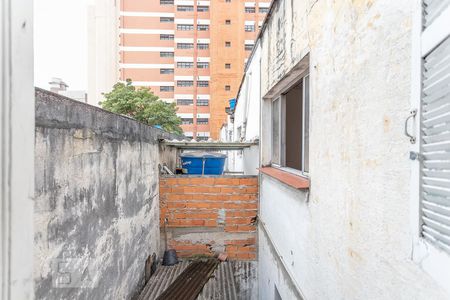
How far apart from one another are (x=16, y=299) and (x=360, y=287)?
5.00 feet

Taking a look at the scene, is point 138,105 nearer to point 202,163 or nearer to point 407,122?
point 202,163

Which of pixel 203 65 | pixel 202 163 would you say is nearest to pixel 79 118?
pixel 202 163

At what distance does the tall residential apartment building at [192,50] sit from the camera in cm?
3250

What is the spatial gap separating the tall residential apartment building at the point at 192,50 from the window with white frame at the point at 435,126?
31.2 metres

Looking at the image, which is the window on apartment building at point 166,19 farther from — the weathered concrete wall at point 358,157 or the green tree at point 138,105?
the weathered concrete wall at point 358,157

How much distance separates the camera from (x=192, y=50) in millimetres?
33531

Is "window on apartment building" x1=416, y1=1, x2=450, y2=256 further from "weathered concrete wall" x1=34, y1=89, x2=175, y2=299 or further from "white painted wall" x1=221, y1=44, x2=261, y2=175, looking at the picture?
"white painted wall" x1=221, y1=44, x2=261, y2=175

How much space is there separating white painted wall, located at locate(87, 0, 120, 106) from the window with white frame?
3551 centimetres

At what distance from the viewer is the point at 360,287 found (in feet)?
5.01

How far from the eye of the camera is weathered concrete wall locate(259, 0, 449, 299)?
1184mm

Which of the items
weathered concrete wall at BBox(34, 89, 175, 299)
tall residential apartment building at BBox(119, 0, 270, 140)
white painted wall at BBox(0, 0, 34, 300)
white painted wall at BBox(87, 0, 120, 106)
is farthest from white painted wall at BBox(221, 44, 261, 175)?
white painted wall at BBox(87, 0, 120, 106)

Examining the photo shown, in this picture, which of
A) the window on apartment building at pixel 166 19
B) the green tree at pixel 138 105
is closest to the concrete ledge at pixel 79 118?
the green tree at pixel 138 105

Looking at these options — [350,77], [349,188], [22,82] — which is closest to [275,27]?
[350,77]

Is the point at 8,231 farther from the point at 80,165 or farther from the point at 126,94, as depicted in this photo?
the point at 126,94
